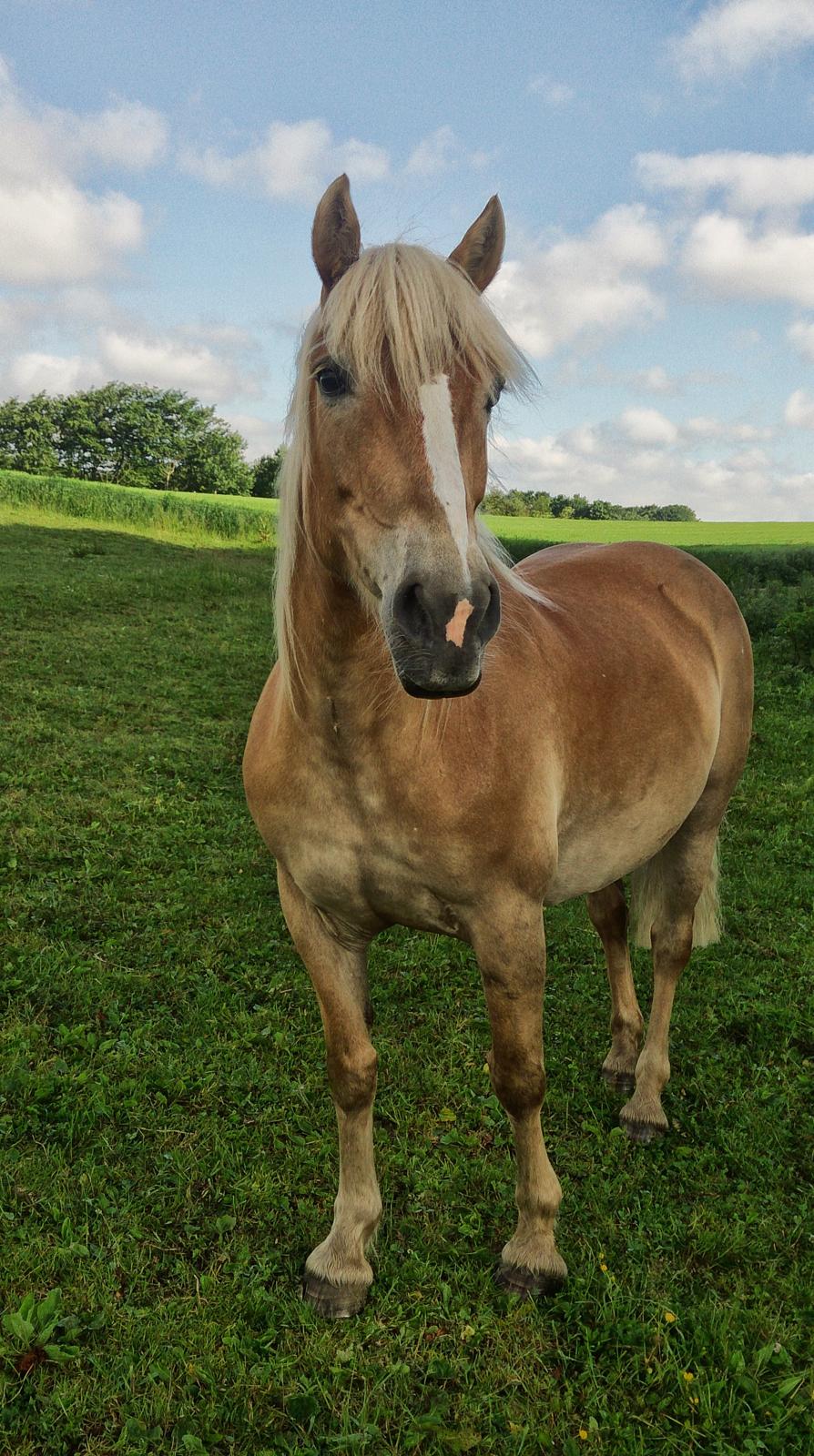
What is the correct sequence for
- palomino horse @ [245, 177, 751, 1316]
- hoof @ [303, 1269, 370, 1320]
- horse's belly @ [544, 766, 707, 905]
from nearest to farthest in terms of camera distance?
palomino horse @ [245, 177, 751, 1316], hoof @ [303, 1269, 370, 1320], horse's belly @ [544, 766, 707, 905]

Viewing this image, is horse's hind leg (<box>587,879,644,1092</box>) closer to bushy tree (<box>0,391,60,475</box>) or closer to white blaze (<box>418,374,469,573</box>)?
white blaze (<box>418,374,469,573</box>)

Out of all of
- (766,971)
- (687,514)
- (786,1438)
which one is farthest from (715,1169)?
(687,514)

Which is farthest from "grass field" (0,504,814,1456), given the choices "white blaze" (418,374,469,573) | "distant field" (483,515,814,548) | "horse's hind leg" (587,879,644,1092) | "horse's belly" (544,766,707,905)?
"distant field" (483,515,814,548)

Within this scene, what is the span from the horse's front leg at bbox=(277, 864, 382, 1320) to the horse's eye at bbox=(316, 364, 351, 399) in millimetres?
1353

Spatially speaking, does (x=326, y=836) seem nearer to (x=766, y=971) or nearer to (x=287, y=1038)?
(x=287, y=1038)

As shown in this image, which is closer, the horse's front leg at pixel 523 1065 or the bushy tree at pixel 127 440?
the horse's front leg at pixel 523 1065

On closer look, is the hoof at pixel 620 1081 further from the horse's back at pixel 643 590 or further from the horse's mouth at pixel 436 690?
the horse's mouth at pixel 436 690

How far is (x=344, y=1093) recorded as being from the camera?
101 inches

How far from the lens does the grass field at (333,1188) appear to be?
7.15ft

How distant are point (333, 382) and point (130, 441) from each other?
2090 inches

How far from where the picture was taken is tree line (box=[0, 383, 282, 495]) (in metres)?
48.8

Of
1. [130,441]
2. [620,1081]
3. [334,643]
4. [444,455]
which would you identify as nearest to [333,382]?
[444,455]

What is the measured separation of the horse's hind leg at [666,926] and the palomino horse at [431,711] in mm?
118

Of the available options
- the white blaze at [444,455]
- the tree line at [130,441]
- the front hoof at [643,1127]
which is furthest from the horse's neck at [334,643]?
the tree line at [130,441]
